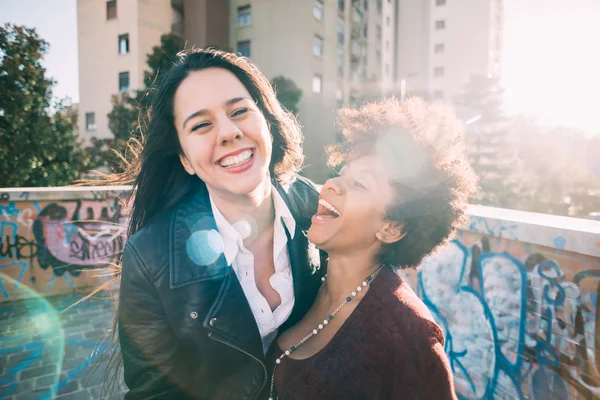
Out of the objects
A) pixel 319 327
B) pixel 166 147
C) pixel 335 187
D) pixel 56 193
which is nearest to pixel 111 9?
pixel 56 193

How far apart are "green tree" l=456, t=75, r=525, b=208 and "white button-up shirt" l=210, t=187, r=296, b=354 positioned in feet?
78.0

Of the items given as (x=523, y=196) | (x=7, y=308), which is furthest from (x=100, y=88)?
(x=523, y=196)

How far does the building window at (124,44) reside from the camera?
23.4 m

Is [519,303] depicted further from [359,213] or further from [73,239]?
[73,239]

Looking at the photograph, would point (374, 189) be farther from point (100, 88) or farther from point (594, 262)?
point (100, 88)

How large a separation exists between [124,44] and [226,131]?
84.9 feet

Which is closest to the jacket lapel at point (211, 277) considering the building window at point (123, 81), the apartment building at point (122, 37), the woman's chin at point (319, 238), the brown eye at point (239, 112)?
the woman's chin at point (319, 238)

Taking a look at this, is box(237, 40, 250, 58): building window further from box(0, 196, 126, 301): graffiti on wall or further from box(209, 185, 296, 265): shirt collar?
box(209, 185, 296, 265): shirt collar

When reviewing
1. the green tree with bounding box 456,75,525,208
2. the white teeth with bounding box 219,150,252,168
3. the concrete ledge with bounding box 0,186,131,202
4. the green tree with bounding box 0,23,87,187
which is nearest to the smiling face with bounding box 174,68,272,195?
the white teeth with bounding box 219,150,252,168

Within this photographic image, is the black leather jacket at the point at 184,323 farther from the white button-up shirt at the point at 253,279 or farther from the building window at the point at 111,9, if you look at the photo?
the building window at the point at 111,9

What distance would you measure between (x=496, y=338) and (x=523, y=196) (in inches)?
1122

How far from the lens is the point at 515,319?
2994 mm

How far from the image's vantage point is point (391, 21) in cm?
4103

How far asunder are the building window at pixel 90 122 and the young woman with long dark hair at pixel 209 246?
2638 cm
